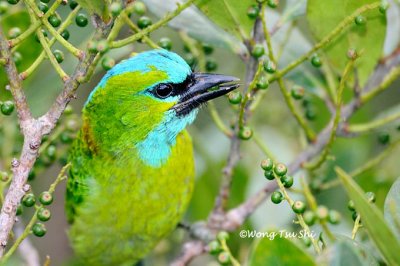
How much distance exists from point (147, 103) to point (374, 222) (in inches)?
68.7

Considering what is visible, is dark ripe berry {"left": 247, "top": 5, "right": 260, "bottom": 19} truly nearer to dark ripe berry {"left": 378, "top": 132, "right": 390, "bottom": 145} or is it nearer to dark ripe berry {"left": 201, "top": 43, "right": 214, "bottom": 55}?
dark ripe berry {"left": 201, "top": 43, "right": 214, "bottom": 55}

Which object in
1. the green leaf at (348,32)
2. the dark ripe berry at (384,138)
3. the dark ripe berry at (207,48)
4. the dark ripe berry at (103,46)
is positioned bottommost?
the dark ripe berry at (103,46)

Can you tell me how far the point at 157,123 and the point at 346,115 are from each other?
90 centimetres

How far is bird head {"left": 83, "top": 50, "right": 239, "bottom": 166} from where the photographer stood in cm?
330

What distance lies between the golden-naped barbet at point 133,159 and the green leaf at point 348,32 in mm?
510

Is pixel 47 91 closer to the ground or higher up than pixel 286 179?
higher up

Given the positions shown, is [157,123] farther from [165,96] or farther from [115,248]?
[115,248]

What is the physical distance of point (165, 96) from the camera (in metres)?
3.42

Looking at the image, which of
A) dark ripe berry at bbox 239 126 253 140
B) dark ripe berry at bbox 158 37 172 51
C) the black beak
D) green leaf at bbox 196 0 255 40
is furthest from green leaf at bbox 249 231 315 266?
dark ripe berry at bbox 158 37 172 51

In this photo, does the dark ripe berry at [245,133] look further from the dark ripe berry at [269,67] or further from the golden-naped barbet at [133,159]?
the dark ripe berry at [269,67]

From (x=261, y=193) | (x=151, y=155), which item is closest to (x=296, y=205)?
(x=261, y=193)

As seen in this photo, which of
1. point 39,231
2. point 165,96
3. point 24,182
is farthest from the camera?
point 165,96

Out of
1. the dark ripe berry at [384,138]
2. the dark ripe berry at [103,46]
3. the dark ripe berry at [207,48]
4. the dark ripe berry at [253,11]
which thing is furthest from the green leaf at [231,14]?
the dark ripe berry at [103,46]

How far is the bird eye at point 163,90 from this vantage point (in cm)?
339
